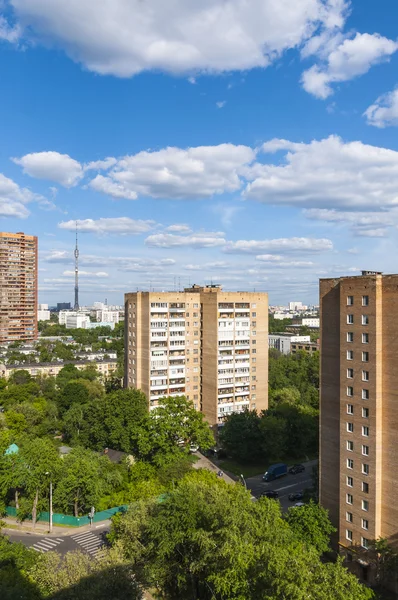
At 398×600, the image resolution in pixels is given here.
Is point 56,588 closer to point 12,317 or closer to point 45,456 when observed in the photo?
point 45,456

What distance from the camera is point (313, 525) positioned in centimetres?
3347

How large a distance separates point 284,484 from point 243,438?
312 inches

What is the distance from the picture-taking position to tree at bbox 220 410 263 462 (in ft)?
188

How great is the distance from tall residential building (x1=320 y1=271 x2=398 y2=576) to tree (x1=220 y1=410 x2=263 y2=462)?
69.0ft

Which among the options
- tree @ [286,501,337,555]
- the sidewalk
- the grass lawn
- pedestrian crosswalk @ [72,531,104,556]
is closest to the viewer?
tree @ [286,501,337,555]

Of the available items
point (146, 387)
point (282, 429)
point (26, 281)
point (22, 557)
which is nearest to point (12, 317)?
point (26, 281)

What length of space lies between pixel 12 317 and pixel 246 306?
117m

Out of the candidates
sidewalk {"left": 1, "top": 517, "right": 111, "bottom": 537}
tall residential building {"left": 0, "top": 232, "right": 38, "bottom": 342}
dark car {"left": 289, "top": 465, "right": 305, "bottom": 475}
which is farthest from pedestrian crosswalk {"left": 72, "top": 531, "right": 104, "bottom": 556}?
tall residential building {"left": 0, "top": 232, "right": 38, "bottom": 342}

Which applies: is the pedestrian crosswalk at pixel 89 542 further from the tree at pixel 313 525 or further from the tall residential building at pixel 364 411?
the tall residential building at pixel 364 411

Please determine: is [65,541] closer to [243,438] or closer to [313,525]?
[313,525]

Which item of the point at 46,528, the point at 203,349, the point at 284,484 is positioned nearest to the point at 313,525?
the point at 284,484

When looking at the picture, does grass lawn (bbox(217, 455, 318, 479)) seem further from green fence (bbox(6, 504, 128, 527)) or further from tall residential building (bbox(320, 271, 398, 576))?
tall residential building (bbox(320, 271, 398, 576))

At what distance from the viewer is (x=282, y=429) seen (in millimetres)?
57656

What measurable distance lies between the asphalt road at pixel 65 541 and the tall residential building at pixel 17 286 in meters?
129
